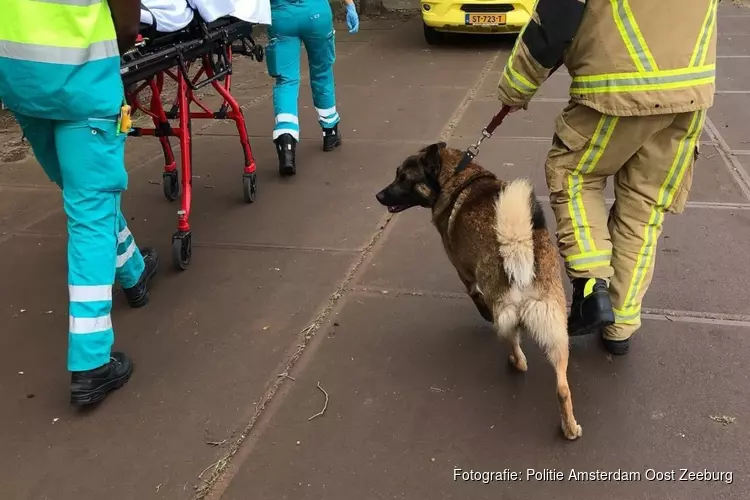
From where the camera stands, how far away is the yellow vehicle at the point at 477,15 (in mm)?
10000

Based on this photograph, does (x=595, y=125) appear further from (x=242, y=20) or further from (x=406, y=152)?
(x=406, y=152)

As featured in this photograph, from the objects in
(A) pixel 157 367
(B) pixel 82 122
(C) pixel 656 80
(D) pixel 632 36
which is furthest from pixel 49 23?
(C) pixel 656 80

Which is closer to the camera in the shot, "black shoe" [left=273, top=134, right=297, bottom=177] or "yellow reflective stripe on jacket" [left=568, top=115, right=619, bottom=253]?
"yellow reflective stripe on jacket" [left=568, top=115, right=619, bottom=253]

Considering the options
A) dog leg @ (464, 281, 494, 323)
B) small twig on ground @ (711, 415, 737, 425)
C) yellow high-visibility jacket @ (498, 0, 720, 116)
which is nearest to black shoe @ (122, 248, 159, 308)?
dog leg @ (464, 281, 494, 323)

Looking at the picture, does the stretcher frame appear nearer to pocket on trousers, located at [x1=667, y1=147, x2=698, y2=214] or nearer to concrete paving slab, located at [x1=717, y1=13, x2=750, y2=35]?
pocket on trousers, located at [x1=667, y1=147, x2=698, y2=214]

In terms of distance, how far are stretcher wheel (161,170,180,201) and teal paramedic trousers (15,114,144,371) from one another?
84.3 inches

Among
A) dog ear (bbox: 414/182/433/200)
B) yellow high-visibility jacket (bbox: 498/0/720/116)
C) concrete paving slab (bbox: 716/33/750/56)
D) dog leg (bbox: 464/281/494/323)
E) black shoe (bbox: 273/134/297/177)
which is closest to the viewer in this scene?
yellow high-visibility jacket (bbox: 498/0/720/116)

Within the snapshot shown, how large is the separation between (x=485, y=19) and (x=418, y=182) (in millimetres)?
7628

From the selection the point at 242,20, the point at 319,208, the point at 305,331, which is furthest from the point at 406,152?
the point at 305,331

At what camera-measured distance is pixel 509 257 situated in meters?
2.63

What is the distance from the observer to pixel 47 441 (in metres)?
2.79

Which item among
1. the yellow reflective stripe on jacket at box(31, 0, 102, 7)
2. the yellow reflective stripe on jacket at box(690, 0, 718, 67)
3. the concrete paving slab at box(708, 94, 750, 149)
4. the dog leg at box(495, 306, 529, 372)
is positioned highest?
the yellow reflective stripe on jacket at box(31, 0, 102, 7)

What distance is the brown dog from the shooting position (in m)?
2.61

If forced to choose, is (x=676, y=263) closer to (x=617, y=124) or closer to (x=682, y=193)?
(x=682, y=193)
